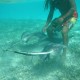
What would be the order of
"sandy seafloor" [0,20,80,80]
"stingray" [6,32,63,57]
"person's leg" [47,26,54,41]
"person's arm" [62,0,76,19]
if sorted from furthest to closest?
"person's leg" [47,26,54,41], "person's arm" [62,0,76,19], "sandy seafloor" [0,20,80,80], "stingray" [6,32,63,57]

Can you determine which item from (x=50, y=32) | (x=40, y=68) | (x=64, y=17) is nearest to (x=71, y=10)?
(x=64, y=17)

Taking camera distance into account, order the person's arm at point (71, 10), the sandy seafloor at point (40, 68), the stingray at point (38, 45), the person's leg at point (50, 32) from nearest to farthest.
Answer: the stingray at point (38, 45) → the sandy seafloor at point (40, 68) → the person's arm at point (71, 10) → the person's leg at point (50, 32)

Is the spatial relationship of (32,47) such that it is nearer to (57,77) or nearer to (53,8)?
(53,8)

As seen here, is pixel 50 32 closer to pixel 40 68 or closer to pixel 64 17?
pixel 64 17

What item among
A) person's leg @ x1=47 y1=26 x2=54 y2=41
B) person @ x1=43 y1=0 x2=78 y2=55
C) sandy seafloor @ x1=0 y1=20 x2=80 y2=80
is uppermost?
person @ x1=43 y1=0 x2=78 y2=55

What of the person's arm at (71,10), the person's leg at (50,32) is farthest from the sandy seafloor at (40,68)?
the person's arm at (71,10)

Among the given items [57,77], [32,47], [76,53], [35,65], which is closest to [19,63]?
[35,65]

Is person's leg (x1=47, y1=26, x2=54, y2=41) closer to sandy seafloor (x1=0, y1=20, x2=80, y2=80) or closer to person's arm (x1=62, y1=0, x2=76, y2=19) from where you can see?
person's arm (x1=62, y1=0, x2=76, y2=19)

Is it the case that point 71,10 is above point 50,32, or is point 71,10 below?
above

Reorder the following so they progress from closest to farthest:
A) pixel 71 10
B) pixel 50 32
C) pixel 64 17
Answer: pixel 71 10 → pixel 64 17 → pixel 50 32

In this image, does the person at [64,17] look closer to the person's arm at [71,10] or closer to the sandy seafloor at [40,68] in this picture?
the person's arm at [71,10]

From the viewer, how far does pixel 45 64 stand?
21.1 ft

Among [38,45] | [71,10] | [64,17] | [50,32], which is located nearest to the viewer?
[71,10]

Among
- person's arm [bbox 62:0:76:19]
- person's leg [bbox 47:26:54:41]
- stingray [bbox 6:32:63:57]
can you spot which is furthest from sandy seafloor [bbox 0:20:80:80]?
person's arm [bbox 62:0:76:19]
